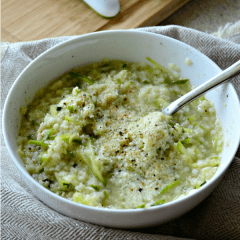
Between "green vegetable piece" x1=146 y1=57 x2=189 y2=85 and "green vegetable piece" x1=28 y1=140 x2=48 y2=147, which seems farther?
"green vegetable piece" x1=146 y1=57 x2=189 y2=85

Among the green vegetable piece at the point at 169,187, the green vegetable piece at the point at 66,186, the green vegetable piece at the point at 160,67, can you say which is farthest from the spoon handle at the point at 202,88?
the green vegetable piece at the point at 66,186

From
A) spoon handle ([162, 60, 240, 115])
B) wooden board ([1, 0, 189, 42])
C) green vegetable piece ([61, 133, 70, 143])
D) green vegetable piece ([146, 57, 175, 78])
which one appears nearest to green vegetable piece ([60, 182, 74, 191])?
green vegetable piece ([61, 133, 70, 143])

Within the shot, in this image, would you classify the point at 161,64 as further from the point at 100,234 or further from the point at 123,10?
the point at 100,234

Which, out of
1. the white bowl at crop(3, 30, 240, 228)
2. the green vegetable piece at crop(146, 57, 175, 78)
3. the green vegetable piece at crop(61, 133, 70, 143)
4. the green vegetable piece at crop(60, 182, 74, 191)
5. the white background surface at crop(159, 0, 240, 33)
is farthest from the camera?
the white background surface at crop(159, 0, 240, 33)

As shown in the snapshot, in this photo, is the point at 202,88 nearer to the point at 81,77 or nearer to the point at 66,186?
the point at 81,77

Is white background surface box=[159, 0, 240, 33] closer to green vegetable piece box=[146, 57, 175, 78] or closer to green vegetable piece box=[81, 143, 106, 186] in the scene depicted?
green vegetable piece box=[146, 57, 175, 78]

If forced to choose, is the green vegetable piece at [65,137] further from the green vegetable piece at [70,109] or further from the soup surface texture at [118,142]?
the green vegetable piece at [70,109]

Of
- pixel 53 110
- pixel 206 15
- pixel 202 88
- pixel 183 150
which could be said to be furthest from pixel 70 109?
pixel 206 15
